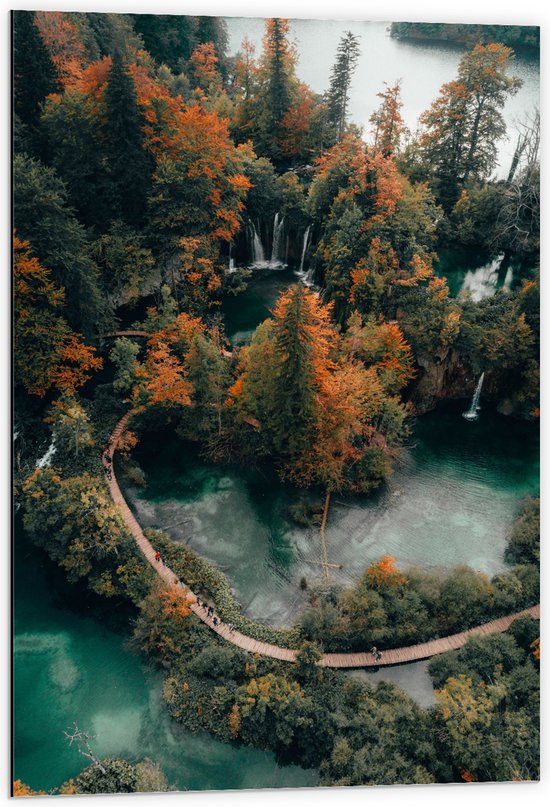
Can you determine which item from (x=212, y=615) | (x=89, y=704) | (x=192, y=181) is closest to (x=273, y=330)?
(x=212, y=615)

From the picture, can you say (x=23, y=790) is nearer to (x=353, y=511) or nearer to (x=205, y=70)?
(x=353, y=511)

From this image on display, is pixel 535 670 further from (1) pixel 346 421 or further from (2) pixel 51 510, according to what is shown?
(2) pixel 51 510

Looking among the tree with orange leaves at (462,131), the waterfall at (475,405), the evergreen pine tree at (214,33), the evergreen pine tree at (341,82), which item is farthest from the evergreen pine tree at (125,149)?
the waterfall at (475,405)

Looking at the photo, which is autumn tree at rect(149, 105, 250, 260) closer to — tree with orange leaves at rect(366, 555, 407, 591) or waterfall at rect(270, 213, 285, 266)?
waterfall at rect(270, 213, 285, 266)

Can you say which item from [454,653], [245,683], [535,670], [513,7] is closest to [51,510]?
[245,683]

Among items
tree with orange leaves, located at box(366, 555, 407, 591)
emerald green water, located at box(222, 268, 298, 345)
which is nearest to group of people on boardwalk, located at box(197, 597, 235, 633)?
tree with orange leaves, located at box(366, 555, 407, 591)
